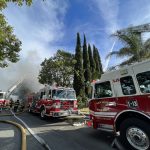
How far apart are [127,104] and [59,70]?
80.8ft

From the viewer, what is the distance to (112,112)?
23.0 feet

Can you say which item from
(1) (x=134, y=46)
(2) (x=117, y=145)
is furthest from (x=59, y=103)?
(1) (x=134, y=46)

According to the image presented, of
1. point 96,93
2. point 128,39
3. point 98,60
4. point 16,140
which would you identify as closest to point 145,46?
point 128,39

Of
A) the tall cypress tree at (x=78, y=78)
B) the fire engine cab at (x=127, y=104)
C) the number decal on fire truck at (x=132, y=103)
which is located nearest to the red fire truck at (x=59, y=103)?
the fire engine cab at (x=127, y=104)

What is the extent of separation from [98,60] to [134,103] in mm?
39270

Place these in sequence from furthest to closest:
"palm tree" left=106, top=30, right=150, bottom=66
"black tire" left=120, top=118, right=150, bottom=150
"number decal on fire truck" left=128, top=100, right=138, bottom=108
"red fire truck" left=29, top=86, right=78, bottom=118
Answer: "palm tree" left=106, top=30, right=150, bottom=66
"red fire truck" left=29, top=86, right=78, bottom=118
"number decal on fire truck" left=128, top=100, right=138, bottom=108
"black tire" left=120, top=118, right=150, bottom=150

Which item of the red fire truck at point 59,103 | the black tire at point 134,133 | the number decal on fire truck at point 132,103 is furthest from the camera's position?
the red fire truck at point 59,103

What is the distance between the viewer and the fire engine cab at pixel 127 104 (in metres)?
5.97

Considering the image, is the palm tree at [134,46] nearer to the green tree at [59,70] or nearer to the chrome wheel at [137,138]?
the chrome wheel at [137,138]

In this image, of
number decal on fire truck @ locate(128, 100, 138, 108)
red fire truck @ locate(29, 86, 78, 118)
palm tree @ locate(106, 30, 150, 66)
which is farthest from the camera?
palm tree @ locate(106, 30, 150, 66)

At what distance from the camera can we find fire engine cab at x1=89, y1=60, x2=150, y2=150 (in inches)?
235

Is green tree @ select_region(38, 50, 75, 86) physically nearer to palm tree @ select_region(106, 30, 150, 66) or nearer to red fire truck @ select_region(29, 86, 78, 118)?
palm tree @ select_region(106, 30, 150, 66)

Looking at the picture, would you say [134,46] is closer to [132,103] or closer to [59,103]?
[59,103]

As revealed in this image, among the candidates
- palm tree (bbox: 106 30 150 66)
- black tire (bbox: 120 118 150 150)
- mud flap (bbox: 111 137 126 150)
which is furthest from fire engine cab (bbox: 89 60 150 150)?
palm tree (bbox: 106 30 150 66)
